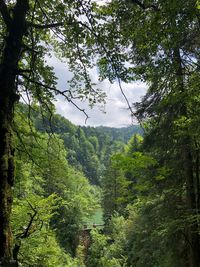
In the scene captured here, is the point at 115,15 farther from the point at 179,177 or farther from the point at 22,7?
the point at 179,177

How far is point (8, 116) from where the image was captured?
11.2ft

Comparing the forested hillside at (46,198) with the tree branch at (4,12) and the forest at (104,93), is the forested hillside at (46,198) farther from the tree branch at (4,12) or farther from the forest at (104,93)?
the tree branch at (4,12)

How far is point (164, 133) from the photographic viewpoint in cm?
1001

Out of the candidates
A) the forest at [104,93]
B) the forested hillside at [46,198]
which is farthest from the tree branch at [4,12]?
the forested hillside at [46,198]

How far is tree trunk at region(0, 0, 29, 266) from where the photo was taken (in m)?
3.04

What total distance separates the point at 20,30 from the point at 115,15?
1.18m

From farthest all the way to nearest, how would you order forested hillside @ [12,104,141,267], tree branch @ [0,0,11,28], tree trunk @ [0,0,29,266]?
forested hillside @ [12,104,141,267] → tree branch @ [0,0,11,28] → tree trunk @ [0,0,29,266]

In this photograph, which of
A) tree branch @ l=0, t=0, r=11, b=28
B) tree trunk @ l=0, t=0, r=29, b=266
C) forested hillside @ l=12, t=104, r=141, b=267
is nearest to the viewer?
tree trunk @ l=0, t=0, r=29, b=266

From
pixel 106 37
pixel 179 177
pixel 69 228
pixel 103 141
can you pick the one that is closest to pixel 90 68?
pixel 106 37

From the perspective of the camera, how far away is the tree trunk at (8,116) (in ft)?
9.99

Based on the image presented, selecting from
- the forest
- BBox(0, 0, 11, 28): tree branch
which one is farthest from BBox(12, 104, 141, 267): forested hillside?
BBox(0, 0, 11, 28): tree branch

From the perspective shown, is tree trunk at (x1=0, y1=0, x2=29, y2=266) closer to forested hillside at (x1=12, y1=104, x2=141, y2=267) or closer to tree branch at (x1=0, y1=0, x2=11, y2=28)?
tree branch at (x1=0, y1=0, x2=11, y2=28)

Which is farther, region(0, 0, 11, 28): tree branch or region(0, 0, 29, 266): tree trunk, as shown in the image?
region(0, 0, 11, 28): tree branch

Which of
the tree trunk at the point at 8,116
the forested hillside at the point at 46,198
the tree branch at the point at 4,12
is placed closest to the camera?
the tree trunk at the point at 8,116
